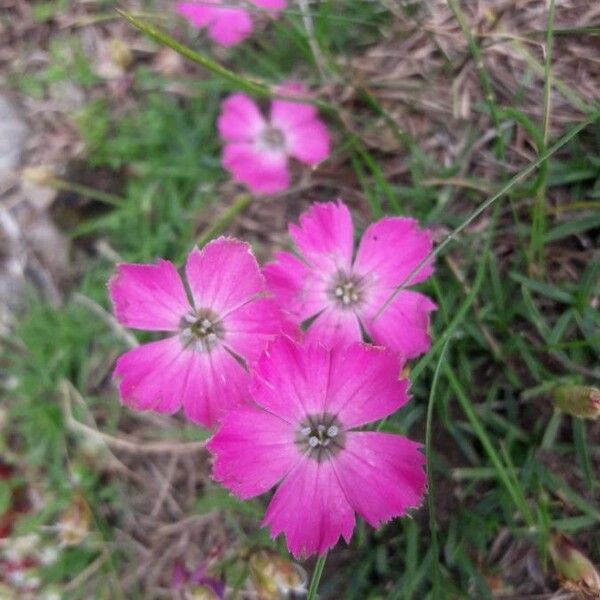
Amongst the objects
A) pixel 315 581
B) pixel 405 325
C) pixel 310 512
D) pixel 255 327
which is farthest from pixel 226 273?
pixel 315 581

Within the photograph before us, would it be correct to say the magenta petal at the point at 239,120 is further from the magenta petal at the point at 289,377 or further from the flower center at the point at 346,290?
the magenta petal at the point at 289,377

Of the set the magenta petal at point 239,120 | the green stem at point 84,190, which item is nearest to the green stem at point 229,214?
the magenta petal at point 239,120

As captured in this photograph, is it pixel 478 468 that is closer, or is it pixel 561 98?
pixel 478 468

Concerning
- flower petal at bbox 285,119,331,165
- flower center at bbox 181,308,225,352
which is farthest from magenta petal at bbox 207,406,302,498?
flower petal at bbox 285,119,331,165

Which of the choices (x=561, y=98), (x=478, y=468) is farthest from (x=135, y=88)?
(x=478, y=468)

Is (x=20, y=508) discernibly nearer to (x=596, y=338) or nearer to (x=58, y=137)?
(x=58, y=137)
